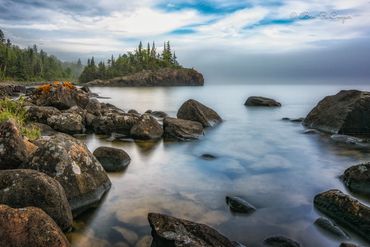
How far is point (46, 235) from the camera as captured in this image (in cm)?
582

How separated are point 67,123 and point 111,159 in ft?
27.3

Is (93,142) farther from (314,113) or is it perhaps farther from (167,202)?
(314,113)

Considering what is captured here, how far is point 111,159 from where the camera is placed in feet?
42.0

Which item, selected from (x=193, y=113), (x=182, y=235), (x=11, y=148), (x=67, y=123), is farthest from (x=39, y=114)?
(x=182, y=235)

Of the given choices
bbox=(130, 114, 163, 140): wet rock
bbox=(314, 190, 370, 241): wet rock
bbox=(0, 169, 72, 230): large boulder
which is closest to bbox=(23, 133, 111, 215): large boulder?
bbox=(0, 169, 72, 230): large boulder

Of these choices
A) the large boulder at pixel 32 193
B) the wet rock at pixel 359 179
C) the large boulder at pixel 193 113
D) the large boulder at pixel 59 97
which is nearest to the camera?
the large boulder at pixel 32 193

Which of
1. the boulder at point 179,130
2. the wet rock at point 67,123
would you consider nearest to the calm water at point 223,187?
the boulder at point 179,130

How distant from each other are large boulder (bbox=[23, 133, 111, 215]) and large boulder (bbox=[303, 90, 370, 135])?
17541mm

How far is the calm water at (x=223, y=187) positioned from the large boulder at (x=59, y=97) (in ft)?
28.4

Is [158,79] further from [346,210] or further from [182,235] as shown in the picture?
[182,235]

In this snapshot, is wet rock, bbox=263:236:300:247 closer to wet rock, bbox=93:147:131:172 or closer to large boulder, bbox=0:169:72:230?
large boulder, bbox=0:169:72:230

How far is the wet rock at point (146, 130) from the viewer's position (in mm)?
18984

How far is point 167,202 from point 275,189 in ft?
12.6

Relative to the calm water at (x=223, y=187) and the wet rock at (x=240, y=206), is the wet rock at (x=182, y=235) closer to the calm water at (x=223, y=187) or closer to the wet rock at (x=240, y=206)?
the calm water at (x=223, y=187)
